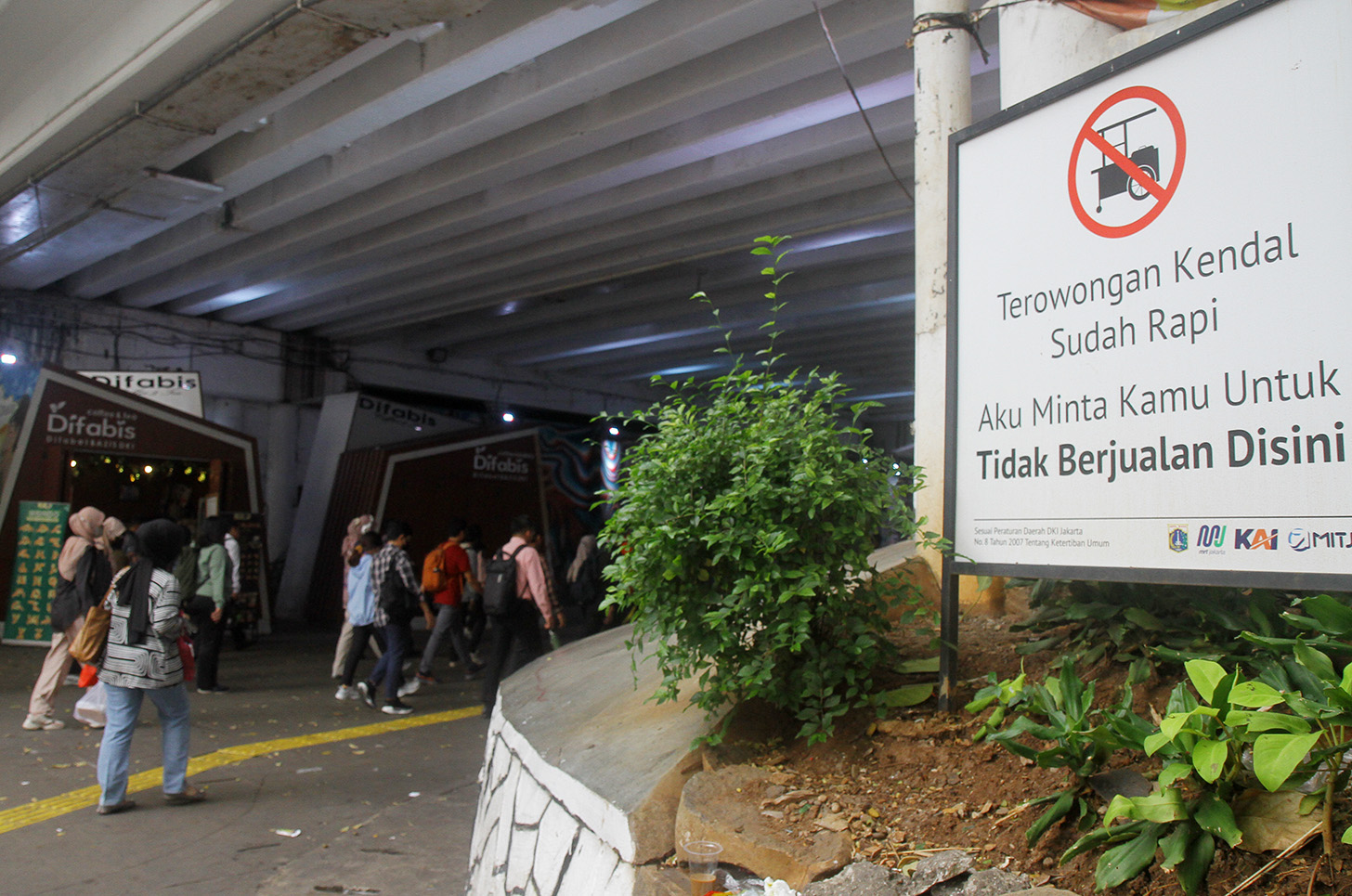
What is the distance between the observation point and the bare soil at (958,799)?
6.22ft

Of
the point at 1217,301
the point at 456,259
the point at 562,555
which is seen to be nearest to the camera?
the point at 1217,301

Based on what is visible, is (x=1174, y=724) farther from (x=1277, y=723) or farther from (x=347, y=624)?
(x=347, y=624)

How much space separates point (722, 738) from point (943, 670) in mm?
734

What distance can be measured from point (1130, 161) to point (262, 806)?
554 centimetres

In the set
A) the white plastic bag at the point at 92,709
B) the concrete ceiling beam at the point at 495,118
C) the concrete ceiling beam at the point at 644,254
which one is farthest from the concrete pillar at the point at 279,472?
the white plastic bag at the point at 92,709

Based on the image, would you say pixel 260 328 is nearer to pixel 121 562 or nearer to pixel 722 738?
pixel 121 562

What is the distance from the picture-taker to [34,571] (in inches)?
463

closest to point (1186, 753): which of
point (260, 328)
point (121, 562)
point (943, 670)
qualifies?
point (943, 670)

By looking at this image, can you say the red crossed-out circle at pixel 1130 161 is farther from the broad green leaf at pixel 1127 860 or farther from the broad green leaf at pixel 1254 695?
the broad green leaf at pixel 1127 860

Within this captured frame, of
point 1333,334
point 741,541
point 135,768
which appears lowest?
point 135,768

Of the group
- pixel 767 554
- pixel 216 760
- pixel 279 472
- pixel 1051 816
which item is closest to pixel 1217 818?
pixel 1051 816

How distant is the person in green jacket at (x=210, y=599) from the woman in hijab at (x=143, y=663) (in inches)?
136

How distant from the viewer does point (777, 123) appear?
8602 millimetres

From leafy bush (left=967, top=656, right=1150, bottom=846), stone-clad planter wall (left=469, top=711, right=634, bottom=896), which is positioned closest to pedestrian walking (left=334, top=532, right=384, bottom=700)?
stone-clad planter wall (left=469, top=711, right=634, bottom=896)
